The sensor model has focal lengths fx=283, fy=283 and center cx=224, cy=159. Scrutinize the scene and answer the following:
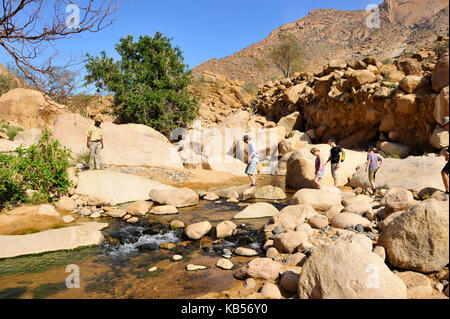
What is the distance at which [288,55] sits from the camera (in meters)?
31.1

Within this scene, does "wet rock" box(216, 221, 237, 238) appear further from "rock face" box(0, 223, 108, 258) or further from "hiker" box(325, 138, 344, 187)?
"hiker" box(325, 138, 344, 187)

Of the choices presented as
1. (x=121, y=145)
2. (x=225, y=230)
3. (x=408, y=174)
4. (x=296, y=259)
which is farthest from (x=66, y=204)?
(x=408, y=174)

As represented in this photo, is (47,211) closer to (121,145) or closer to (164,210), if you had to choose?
(164,210)

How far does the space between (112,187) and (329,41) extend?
60556 mm

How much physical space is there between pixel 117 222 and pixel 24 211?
6.05ft

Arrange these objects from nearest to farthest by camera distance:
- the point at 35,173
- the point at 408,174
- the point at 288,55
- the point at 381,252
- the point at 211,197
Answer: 1. the point at 381,252
2. the point at 35,173
3. the point at 408,174
4. the point at 211,197
5. the point at 288,55

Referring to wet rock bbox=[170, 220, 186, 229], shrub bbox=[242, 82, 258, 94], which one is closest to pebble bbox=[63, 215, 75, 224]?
wet rock bbox=[170, 220, 186, 229]

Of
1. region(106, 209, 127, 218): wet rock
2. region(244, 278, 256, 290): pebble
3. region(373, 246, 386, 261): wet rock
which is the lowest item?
region(244, 278, 256, 290): pebble

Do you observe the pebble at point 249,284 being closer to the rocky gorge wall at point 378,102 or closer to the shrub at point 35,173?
the shrub at point 35,173

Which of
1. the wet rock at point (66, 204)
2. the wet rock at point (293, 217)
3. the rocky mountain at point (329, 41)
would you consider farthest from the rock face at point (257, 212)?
the rocky mountain at point (329, 41)

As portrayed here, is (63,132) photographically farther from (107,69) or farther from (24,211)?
(24,211)

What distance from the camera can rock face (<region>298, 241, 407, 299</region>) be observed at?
2.24 meters

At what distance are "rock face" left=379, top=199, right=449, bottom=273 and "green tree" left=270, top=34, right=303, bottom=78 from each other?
101 feet

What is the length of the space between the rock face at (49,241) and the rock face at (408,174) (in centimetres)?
746
